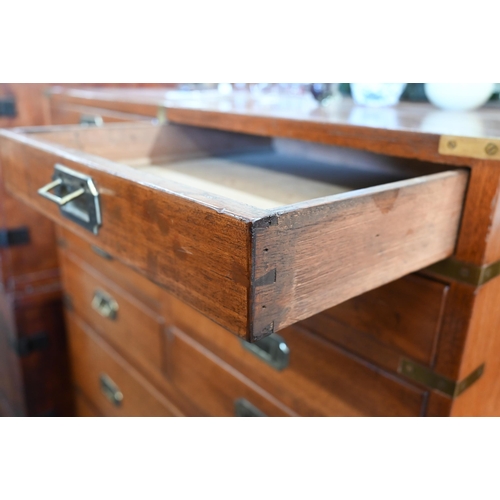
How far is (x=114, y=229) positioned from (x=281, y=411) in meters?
0.39

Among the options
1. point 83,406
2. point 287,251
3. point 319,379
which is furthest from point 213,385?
point 83,406

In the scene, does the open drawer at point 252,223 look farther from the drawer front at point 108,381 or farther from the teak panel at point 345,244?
the drawer front at point 108,381

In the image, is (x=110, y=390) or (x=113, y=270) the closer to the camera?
(x=113, y=270)

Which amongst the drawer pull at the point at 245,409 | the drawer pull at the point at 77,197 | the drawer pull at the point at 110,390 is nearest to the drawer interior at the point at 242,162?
the drawer pull at the point at 77,197

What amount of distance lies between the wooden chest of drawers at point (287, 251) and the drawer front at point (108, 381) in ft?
0.14

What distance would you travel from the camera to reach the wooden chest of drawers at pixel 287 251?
0.38m

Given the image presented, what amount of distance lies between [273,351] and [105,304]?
1.65ft

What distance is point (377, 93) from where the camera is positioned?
84 centimetres

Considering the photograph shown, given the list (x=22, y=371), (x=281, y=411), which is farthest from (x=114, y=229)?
(x=22, y=371)

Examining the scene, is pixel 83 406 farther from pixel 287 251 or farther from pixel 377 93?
pixel 287 251

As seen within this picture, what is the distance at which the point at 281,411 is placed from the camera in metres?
0.75

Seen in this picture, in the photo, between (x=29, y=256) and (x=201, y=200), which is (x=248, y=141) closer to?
(x=201, y=200)

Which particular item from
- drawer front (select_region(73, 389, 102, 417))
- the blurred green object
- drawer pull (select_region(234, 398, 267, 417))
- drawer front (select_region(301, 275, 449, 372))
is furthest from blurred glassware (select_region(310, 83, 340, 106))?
drawer front (select_region(73, 389, 102, 417))

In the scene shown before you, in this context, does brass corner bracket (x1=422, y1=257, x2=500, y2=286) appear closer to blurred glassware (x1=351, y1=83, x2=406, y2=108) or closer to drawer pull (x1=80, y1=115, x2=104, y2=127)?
blurred glassware (x1=351, y1=83, x2=406, y2=108)
